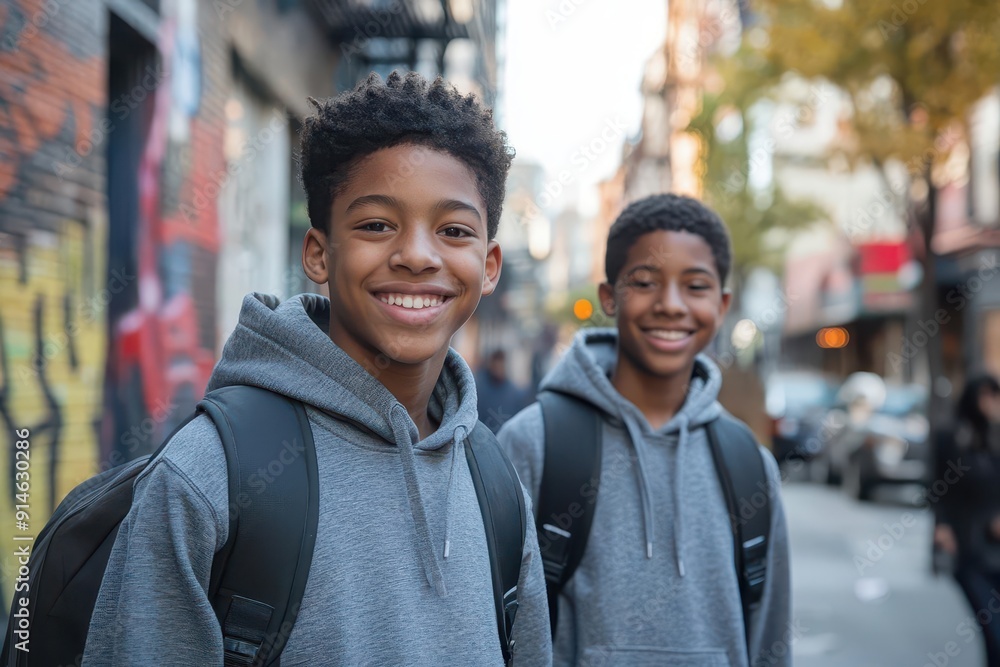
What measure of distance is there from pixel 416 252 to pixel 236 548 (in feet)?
2.18

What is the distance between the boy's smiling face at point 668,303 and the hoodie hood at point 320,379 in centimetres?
103

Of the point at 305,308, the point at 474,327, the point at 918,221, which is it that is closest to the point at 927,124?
the point at 918,221

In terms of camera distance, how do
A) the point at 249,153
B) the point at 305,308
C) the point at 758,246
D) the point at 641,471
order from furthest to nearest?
1. the point at 758,246
2. the point at 249,153
3. the point at 641,471
4. the point at 305,308

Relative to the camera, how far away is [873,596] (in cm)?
806

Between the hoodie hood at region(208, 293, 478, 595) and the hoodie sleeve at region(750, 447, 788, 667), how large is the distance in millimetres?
1231

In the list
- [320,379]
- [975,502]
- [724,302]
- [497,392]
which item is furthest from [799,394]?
[320,379]

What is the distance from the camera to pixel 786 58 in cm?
1253

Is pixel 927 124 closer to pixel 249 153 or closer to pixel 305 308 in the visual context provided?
pixel 249 153

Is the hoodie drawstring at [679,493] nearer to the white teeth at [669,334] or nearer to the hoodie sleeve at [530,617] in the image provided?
the white teeth at [669,334]

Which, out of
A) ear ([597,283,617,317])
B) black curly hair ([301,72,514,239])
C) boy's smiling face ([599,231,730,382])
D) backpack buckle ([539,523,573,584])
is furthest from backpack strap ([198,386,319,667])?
ear ([597,283,617,317])

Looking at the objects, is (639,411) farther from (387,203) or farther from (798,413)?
(798,413)

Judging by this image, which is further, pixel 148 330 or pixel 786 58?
pixel 786 58

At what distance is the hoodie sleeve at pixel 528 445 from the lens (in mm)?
2604

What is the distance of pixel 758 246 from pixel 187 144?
82.5 feet
